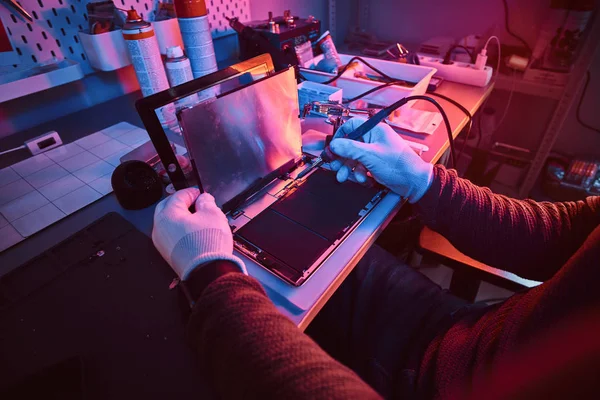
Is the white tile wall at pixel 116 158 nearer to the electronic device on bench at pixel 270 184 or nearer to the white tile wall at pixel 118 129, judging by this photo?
the white tile wall at pixel 118 129

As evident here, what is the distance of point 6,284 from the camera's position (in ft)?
1.89

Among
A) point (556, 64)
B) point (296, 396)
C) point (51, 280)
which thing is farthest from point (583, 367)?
point (556, 64)

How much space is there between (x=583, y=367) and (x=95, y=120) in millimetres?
1245

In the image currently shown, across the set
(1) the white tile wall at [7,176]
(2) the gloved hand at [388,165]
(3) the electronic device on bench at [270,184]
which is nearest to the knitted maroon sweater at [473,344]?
(3) the electronic device on bench at [270,184]

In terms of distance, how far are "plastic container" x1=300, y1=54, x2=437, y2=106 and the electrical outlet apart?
2.54ft

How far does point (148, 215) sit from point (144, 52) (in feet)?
1.39

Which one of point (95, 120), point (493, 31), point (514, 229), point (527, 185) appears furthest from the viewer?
point (527, 185)

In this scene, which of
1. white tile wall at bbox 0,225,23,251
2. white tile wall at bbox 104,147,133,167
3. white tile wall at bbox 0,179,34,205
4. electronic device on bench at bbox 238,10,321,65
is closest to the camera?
white tile wall at bbox 0,225,23,251

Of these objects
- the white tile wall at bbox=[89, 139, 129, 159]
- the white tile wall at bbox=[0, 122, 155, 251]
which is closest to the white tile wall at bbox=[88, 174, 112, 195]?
Answer: the white tile wall at bbox=[0, 122, 155, 251]

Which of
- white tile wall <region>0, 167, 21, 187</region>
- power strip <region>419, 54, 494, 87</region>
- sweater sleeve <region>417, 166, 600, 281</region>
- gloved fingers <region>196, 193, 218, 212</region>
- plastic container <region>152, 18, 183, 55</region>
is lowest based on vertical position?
sweater sleeve <region>417, 166, 600, 281</region>

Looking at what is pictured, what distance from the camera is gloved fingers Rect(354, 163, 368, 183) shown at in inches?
28.4

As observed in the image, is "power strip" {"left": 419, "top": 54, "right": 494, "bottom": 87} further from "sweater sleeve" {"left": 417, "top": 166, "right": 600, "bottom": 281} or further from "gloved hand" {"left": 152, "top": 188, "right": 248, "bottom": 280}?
"gloved hand" {"left": 152, "top": 188, "right": 248, "bottom": 280}

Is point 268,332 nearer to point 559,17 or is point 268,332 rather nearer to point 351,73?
point 351,73

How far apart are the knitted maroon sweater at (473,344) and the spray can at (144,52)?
2.06 feet
